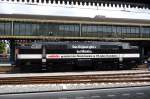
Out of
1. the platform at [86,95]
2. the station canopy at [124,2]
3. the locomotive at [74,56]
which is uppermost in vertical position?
the station canopy at [124,2]

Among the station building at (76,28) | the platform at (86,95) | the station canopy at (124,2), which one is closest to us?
the platform at (86,95)

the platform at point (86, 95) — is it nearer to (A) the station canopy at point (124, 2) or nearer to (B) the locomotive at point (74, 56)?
(B) the locomotive at point (74, 56)

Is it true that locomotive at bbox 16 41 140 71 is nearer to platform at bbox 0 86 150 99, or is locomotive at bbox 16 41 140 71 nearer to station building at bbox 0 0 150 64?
station building at bbox 0 0 150 64

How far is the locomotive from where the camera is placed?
3840 centimetres

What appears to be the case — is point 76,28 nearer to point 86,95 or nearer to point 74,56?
point 74,56

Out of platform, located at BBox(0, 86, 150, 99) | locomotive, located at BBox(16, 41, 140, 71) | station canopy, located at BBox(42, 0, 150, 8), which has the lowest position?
locomotive, located at BBox(16, 41, 140, 71)

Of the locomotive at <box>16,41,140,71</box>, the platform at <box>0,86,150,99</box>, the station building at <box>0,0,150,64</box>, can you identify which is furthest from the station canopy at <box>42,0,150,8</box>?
Result: the platform at <box>0,86,150,99</box>

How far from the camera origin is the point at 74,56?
4019 cm

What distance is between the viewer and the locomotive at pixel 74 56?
126ft

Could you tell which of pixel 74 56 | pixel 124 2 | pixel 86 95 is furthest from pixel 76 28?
pixel 86 95

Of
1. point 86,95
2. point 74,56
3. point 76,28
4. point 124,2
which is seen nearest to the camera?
point 86,95

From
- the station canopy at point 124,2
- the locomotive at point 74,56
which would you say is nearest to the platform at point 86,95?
the locomotive at point 74,56

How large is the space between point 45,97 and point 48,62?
2191 cm

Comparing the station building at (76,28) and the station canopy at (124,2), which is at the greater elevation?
the station canopy at (124,2)
